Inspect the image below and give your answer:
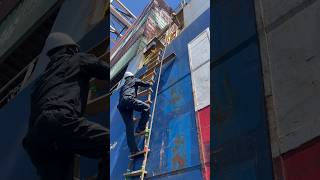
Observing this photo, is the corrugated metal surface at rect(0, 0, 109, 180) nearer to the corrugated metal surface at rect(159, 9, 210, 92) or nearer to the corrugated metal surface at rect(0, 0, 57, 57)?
the corrugated metal surface at rect(0, 0, 57, 57)

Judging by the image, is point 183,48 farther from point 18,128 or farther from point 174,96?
point 18,128

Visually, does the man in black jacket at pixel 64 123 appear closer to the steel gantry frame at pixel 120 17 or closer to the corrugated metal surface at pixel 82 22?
the corrugated metal surface at pixel 82 22

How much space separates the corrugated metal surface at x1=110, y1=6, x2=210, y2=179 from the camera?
778 cm

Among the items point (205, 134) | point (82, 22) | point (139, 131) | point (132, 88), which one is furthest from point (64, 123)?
point (132, 88)

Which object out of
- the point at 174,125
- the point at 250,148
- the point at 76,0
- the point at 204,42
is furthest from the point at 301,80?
the point at 204,42

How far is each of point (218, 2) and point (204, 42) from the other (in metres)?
4.85

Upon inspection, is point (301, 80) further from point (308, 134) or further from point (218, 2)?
point (218, 2)

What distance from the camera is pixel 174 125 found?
858 cm

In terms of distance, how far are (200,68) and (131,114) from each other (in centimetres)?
205

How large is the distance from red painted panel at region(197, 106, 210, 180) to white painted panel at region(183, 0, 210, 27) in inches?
142

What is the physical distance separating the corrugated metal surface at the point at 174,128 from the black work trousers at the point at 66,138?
3952 millimetres

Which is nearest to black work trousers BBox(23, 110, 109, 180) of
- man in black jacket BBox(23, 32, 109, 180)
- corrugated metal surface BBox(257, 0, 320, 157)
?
man in black jacket BBox(23, 32, 109, 180)

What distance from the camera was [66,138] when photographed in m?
3.34

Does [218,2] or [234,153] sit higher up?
[218,2]
